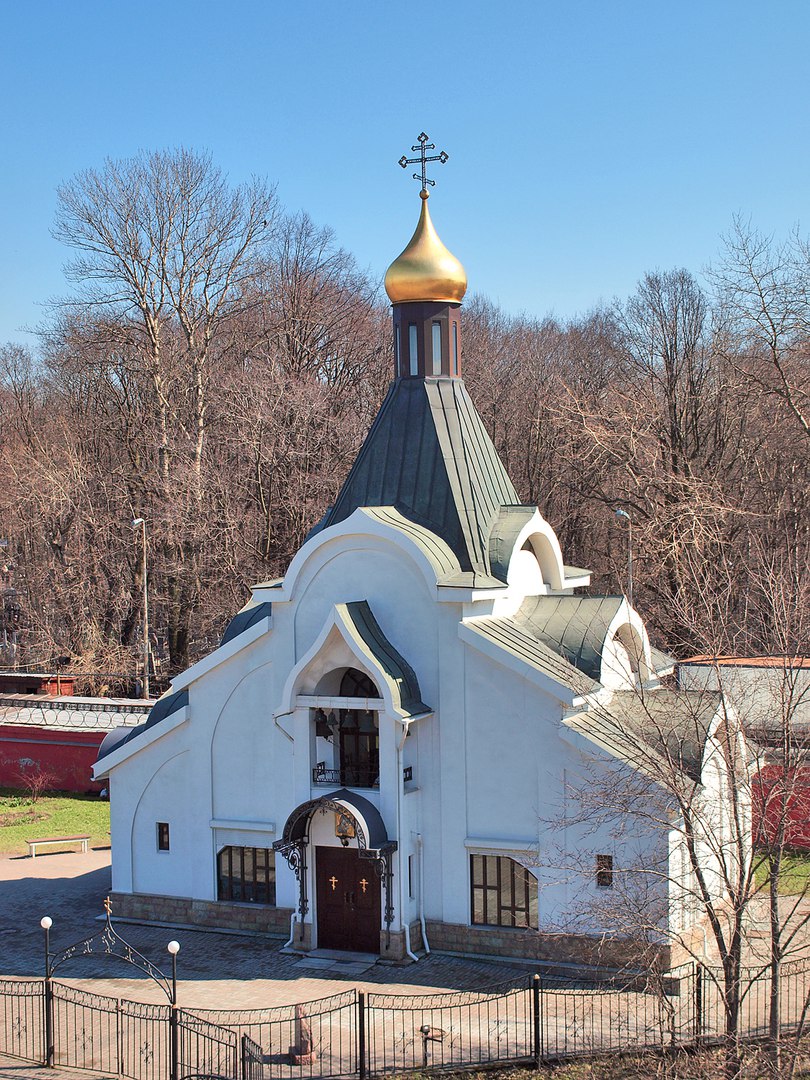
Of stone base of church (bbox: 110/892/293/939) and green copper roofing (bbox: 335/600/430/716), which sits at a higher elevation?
green copper roofing (bbox: 335/600/430/716)

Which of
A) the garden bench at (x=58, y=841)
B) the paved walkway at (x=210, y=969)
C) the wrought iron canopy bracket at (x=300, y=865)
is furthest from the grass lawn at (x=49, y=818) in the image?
the wrought iron canopy bracket at (x=300, y=865)

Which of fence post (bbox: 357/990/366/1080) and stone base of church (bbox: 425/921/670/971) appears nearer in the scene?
fence post (bbox: 357/990/366/1080)

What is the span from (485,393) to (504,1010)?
33.6m

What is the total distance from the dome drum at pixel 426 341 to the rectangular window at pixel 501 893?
28.5 ft

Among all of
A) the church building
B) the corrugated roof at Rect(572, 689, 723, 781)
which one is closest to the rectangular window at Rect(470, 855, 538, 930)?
the church building

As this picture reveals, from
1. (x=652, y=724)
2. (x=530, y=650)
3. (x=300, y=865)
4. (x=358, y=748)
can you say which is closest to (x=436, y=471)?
(x=530, y=650)

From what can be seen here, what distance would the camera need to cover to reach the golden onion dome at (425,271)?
21016mm

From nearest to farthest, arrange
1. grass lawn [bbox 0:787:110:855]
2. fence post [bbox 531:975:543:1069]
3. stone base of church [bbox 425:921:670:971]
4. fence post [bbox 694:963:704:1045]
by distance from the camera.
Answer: fence post [bbox 694:963:704:1045] < fence post [bbox 531:975:543:1069] < stone base of church [bbox 425:921:670:971] < grass lawn [bbox 0:787:110:855]

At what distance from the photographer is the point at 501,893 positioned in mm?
18109

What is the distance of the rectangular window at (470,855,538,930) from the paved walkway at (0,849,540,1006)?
652mm

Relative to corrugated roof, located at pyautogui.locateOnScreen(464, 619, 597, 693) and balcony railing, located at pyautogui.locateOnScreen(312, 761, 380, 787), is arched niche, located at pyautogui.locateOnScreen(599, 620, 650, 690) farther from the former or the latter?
balcony railing, located at pyautogui.locateOnScreen(312, 761, 380, 787)

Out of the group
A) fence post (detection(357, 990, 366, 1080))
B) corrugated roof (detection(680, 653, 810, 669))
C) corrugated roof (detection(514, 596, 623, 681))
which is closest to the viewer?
corrugated roof (detection(680, 653, 810, 669))

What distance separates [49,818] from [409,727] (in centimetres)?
1382

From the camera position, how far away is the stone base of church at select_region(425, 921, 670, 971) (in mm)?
16922
